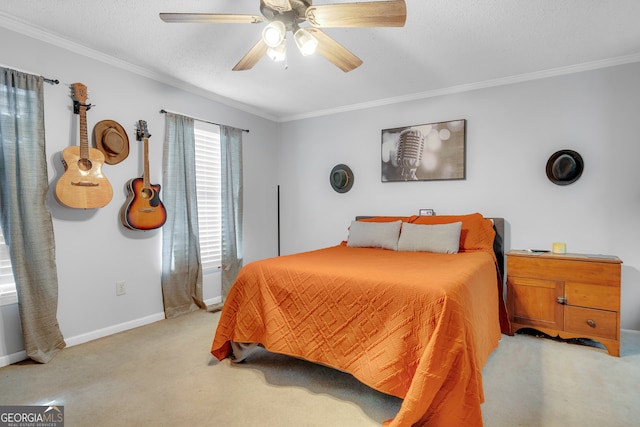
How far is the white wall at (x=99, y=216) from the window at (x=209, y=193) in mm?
204

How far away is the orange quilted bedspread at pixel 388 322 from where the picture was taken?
1492mm

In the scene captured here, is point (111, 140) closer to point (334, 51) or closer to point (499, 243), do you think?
point (334, 51)

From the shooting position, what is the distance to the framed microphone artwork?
3.58 meters

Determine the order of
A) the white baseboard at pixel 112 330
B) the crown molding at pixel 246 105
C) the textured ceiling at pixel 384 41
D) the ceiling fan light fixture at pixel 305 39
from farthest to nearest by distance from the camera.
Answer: the white baseboard at pixel 112 330 → the crown molding at pixel 246 105 → the textured ceiling at pixel 384 41 → the ceiling fan light fixture at pixel 305 39

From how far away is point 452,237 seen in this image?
9.84ft

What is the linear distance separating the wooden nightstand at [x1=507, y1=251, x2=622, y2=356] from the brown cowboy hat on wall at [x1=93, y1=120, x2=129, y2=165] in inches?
140

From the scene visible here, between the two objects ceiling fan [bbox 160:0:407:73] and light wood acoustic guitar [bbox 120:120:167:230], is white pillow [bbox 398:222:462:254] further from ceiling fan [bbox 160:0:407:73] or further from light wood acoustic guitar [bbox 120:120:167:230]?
light wood acoustic guitar [bbox 120:120:167:230]

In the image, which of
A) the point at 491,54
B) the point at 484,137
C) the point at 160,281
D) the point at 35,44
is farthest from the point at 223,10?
the point at 484,137

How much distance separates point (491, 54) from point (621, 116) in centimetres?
130

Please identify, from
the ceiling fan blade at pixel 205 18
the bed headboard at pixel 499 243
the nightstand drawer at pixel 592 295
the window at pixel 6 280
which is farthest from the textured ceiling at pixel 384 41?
the nightstand drawer at pixel 592 295

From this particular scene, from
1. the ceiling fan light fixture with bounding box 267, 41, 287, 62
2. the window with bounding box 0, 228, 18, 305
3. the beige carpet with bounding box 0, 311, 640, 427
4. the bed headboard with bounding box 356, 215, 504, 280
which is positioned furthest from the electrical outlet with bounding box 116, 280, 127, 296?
the bed headboard with bounding box 356, 215, 504, 280

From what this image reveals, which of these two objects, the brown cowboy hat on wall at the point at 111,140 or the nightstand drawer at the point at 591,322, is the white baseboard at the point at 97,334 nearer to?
the brown cowboy hat on wall at the point at 111,140

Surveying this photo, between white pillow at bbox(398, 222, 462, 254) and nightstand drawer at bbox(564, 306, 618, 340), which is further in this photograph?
white pillow at bbox(398, 222, 462, 254)

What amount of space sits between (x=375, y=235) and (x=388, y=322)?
1.66m
